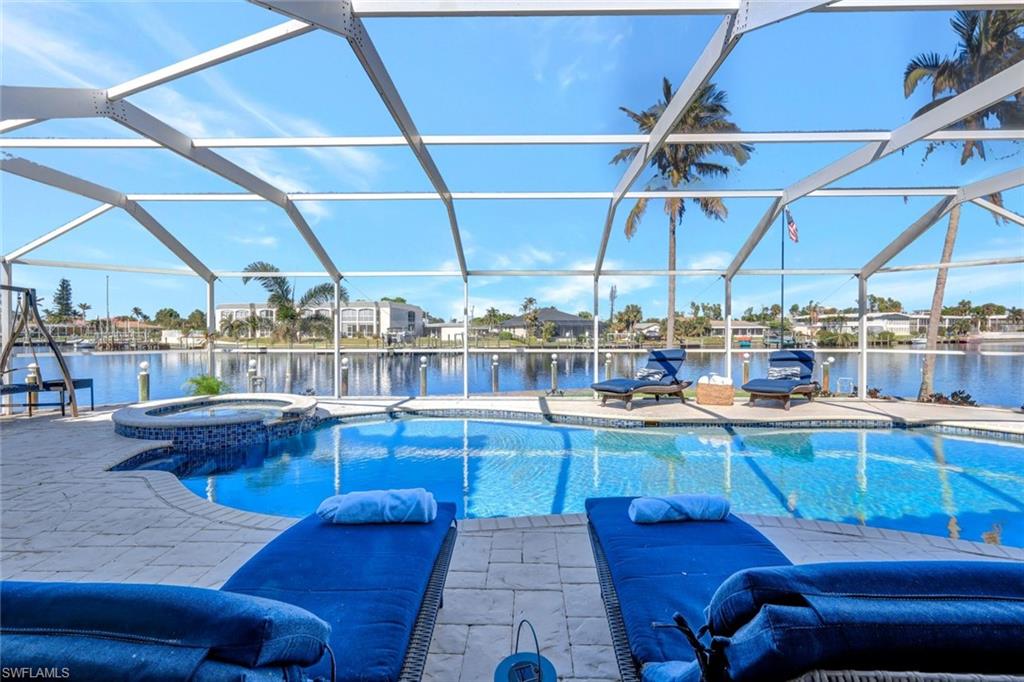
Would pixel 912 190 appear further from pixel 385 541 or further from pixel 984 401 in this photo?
pixel 385 541

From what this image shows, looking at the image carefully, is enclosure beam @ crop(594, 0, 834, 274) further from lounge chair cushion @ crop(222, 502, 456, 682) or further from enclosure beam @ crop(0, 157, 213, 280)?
enclosure beam @ crop(0, 157, 213, 280)

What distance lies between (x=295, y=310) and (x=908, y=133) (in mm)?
31032

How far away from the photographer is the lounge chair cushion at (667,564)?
5.61 ft

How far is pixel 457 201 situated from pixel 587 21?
3.87 metres

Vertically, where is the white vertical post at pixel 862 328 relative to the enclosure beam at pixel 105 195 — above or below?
below

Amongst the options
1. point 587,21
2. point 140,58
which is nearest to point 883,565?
point 587,21

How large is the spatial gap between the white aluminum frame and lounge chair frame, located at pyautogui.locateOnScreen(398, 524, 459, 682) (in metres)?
4.18

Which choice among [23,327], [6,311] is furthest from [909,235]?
[6,311]

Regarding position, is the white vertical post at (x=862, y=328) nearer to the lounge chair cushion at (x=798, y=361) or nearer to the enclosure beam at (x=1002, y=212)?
the lounge chair cushion at (x=798, y=361)

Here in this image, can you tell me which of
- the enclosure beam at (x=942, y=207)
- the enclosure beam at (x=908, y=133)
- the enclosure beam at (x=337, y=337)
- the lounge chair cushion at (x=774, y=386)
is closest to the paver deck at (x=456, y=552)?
the enclosure beam at (x=908, y=133)

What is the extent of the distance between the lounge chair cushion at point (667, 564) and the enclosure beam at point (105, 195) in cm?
847

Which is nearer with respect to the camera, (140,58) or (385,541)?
(385,541)

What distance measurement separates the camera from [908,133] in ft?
19.2

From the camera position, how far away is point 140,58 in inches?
203
